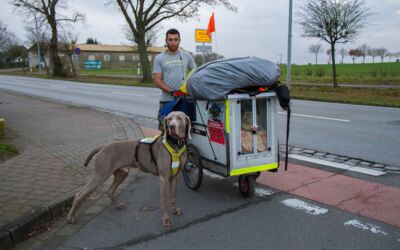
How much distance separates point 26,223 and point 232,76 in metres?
2.77

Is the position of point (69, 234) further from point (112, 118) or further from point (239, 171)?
point (112, 118)

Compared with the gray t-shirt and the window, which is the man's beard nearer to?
the gray t-shirt

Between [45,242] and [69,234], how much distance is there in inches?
9.8

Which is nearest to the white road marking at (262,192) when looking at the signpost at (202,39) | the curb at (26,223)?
the curb at (26,223)

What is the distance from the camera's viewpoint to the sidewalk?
4.20 m

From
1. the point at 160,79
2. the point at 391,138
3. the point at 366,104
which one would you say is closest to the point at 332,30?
the point at 366,104

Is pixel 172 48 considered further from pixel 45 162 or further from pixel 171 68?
pixel 45 162

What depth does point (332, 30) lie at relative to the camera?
20750 mm

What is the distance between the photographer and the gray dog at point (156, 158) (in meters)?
4.11

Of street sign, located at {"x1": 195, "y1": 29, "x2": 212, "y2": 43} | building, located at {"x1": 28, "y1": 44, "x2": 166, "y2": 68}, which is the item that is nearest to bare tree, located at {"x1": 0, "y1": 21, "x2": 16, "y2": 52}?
building, located at {"x1": 28, "y1": 44, "x2": 166, "y2": 68}

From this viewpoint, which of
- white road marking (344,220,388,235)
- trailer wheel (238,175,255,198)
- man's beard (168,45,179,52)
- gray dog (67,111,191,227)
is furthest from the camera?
man's beard (168,45,179,52)

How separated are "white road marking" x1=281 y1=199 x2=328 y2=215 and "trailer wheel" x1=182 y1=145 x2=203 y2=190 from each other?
1151 mm

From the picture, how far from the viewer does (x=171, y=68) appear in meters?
5.43

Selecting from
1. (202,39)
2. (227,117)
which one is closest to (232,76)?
(227,117)
